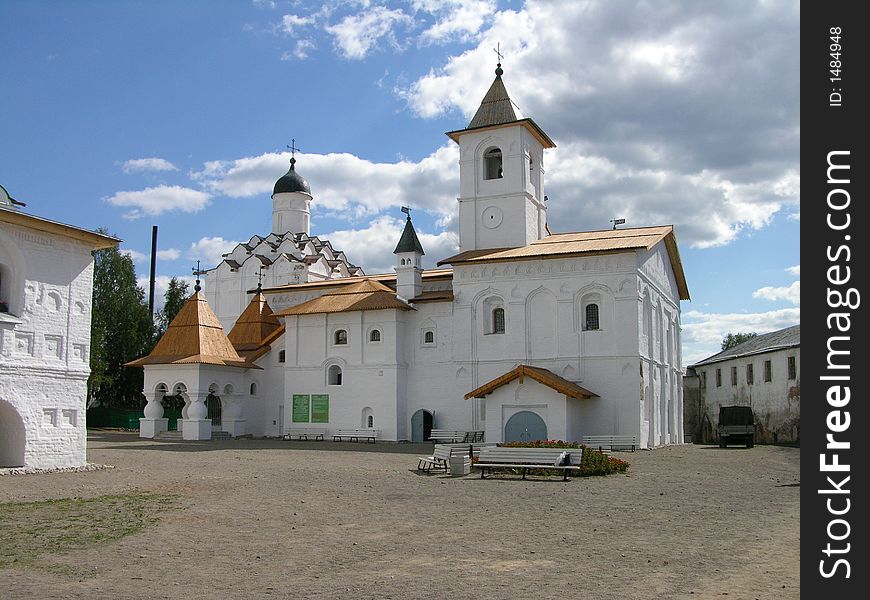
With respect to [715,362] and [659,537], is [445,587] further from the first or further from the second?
[715,362]

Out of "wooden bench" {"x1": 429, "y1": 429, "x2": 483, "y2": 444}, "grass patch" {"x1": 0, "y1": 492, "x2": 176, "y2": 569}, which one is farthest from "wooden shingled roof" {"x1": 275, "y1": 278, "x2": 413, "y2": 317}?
"grass patch" {"x1": 0, "y1": 492, "x2": 176, "y2": 569}

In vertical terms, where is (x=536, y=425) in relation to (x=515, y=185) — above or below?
below

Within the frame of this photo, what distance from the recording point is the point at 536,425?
1065 inches

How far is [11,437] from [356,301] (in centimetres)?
→ 1690

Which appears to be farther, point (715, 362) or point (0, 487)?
point (715, 362)

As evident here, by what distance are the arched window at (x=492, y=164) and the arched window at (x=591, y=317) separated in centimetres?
721

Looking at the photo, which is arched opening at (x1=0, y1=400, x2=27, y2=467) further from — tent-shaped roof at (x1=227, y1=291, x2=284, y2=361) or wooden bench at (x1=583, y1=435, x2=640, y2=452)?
tent-shaped roof at (x1=227, y1=291, x2=284, y2=361)

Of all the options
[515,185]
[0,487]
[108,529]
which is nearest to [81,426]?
[0,487]

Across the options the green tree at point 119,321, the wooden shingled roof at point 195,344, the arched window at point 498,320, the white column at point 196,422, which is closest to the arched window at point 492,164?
the arched window at point 498,320

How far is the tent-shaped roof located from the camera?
37.5 meters

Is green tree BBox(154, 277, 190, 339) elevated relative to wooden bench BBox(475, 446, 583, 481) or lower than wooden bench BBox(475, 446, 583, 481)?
elevated

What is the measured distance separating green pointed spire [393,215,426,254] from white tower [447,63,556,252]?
69.3 inches
